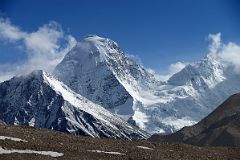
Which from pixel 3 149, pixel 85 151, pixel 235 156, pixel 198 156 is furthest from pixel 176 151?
pixel 3 149

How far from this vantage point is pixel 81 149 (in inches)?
2144

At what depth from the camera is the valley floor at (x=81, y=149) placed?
169 feet

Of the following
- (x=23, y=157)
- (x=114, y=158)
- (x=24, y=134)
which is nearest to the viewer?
(x=23, y=157)

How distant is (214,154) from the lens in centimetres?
6097

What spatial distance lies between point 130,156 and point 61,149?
657 centimetres

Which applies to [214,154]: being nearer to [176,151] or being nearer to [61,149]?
[176,151]

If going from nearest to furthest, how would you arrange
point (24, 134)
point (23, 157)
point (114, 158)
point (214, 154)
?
point (23, 157) < point (114, 158) < point (24, 134) < point (214, 154)

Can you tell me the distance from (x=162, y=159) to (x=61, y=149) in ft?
31.5

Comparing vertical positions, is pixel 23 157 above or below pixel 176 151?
below

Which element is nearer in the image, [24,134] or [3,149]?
[3,149]

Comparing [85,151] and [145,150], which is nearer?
[85,151]

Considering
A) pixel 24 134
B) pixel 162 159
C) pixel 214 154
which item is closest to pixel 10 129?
pixel 24 134

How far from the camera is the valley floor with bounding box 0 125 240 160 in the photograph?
2024 inches

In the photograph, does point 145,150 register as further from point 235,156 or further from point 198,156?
point 235,156
